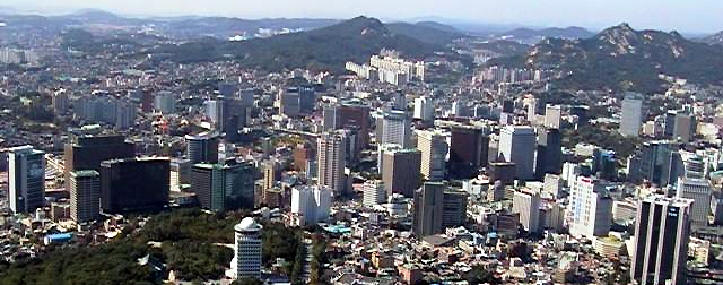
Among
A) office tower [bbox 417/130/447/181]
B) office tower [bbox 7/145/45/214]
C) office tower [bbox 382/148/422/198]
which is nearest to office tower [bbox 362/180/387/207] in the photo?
office tower [bbox 382/148/422/198]

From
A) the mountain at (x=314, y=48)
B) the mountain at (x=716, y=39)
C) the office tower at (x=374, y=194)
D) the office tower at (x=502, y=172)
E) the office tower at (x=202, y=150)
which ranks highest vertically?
the mountain at (x=716, y=39)

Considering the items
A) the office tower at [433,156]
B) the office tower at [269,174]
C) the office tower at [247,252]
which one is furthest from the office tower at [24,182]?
the office tower at [433,156]

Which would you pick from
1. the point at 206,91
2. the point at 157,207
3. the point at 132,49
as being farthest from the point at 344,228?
the point at 132,49

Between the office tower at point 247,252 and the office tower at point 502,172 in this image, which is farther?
the office tower at point 502,172

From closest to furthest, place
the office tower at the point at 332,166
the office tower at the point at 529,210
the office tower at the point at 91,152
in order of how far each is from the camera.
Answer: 1. the office tower at the point at 529,210
2. the office tower at the point at 91,152
3. the office tower at the point at 332,166

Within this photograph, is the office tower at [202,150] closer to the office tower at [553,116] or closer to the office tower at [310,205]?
the office tower at [310,205]

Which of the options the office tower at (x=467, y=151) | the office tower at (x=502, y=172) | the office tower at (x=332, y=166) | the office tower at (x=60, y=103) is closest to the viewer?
the office tower at (x=332, y=166)
